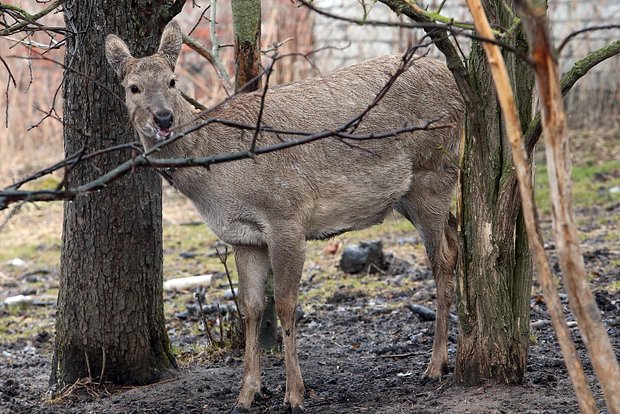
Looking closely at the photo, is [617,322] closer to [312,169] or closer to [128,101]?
[312,169]

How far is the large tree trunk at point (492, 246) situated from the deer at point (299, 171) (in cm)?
29

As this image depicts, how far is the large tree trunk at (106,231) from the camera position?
19.7 feet

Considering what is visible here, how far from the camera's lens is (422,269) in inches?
380

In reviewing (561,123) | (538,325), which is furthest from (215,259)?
(561,123)

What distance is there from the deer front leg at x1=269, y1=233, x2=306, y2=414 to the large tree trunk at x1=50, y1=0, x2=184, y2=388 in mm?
960

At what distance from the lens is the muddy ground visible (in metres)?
5.28

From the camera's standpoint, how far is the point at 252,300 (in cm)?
600

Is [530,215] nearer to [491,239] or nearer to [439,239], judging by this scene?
[491,239]

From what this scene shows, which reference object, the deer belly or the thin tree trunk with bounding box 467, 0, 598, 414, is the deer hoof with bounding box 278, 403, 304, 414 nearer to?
the deer belly

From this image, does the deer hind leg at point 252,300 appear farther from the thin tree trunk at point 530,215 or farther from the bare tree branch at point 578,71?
the thin tree trunk at point 530,215

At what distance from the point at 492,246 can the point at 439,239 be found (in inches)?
52.1

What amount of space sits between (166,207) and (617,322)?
866 cm

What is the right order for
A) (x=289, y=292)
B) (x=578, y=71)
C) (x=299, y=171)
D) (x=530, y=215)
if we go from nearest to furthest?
(x=530, y=215) → (x=578, y=71) → (x=289, y=292) → (x=299, y=171)

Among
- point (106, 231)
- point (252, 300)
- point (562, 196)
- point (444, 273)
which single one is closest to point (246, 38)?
point (106, 231)
